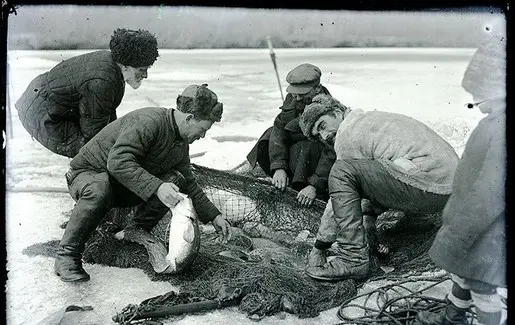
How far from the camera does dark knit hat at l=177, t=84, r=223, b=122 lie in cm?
387

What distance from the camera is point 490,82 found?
303 centimetres

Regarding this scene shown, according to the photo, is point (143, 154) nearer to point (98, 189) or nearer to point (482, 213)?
point (98, 189)

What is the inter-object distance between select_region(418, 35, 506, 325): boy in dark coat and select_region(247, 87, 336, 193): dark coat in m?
1.77

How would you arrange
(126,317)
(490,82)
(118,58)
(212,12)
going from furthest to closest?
1. (118,58)
2. (212,12)
3. (126,317)
4. (490,82)

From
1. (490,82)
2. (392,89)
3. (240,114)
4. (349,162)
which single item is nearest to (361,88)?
(392,89)

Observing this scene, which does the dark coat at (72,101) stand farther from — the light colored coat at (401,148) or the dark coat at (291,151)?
the light colored coat at (401,148)

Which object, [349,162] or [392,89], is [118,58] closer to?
[349,162]

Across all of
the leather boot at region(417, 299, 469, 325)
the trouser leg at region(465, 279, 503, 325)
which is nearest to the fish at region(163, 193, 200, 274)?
the leather boot at region(417, 299, 469, 325)

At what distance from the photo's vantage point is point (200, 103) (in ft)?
12.7

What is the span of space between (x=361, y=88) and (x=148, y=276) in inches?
140

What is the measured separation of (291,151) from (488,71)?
2.30m

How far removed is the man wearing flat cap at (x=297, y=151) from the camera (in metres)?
4.82

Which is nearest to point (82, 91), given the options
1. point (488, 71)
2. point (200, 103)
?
point (200, 103)

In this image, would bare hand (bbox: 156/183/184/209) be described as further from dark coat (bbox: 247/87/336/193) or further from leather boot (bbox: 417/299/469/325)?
leather boot (bbox: 417/299/469/325)
